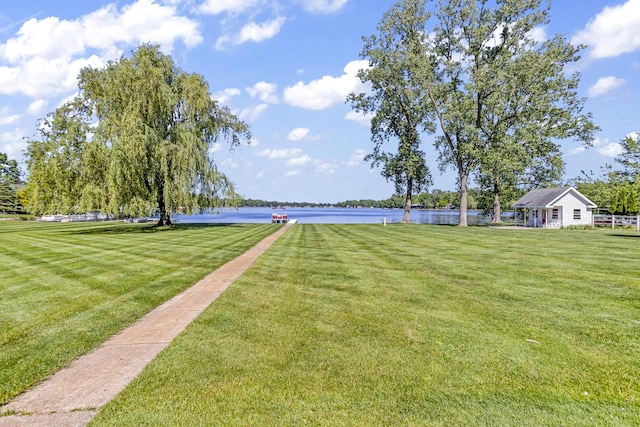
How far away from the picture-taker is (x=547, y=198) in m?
34.2

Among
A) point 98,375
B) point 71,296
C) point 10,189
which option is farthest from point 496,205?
point 10,189

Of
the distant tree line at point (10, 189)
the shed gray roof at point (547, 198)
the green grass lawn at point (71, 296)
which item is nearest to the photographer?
the green grass lawn at point (71, 296)

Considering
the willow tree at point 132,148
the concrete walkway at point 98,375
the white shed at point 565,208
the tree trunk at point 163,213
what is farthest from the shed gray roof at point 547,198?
the concrete walkway at point 98,375

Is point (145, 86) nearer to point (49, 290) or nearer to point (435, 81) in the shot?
point (49, 290)


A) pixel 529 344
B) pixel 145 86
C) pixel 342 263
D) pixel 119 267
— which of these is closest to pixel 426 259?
pixel 342 263

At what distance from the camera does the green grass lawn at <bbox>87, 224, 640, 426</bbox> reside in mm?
3166

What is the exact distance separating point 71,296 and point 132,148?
16260 mm

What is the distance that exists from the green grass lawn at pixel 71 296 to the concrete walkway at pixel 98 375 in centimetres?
21

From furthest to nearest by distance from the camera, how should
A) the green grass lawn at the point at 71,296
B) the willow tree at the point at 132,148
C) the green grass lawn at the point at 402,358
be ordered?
1. the willow tree at the point at 132,148
2. the green grass lawn at the point at 71,296
3. the green grass lawn at the point at 402,358

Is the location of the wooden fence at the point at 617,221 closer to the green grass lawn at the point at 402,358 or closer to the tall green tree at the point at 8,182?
the green grass lawn at the point at 402,358

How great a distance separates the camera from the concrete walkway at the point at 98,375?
10.5 ft

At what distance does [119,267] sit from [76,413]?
7.70 meters

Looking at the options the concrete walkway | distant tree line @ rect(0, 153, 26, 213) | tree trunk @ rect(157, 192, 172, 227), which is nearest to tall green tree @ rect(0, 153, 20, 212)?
distant tree line @ rect(0, 153, 26, 213)

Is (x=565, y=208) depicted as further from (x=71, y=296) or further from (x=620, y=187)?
(x=71, y=296)
